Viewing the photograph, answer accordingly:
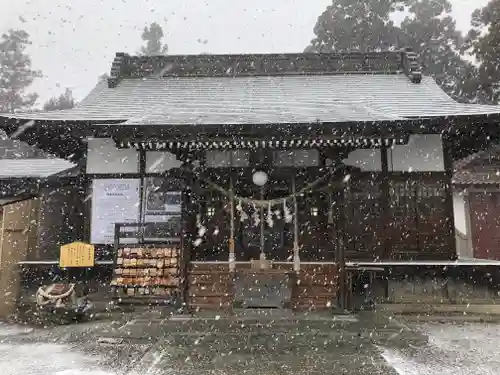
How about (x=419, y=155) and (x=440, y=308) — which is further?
(x=419, y=155)

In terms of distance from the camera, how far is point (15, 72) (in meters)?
45.5

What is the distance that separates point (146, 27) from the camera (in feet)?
156

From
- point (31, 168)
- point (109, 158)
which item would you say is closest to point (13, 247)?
point (109, 158)

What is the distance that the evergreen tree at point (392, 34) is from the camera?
2908 cm

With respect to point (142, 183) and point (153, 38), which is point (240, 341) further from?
point (153, 38)

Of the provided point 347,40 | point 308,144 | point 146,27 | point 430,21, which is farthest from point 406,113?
point 146,27

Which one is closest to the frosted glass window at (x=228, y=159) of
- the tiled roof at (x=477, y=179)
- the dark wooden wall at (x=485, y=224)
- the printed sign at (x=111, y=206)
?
the printed sign at (x=111, y=206)

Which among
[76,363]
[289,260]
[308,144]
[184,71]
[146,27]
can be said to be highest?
[146,27]

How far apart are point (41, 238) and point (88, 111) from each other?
3744 millimetres

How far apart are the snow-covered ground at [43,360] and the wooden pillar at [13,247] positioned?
2.91 m

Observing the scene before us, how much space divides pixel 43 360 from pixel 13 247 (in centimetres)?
502

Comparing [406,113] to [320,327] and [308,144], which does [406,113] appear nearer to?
[308,144]

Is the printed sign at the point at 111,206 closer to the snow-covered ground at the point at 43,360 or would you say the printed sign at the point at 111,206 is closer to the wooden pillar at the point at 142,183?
the wooden pillar at the point at 142,183

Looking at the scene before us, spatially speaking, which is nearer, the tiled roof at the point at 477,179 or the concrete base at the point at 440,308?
the concrete base at the point at 440,308
